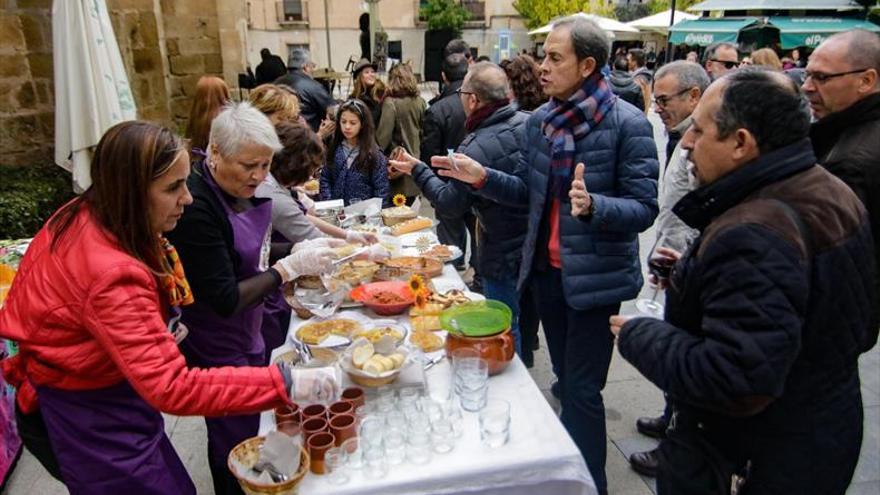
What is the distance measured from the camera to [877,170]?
6.95 feet

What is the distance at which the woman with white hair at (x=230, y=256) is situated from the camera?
1.91m

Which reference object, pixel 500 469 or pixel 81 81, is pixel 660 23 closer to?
pixel 81 81

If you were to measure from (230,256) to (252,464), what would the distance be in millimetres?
772

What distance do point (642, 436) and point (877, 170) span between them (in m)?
1.72

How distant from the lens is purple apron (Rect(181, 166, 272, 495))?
6.81 feet

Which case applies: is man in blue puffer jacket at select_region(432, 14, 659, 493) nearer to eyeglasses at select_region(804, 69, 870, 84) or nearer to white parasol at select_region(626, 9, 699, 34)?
eyeglasses at select_region(804, 69, 870, 84)

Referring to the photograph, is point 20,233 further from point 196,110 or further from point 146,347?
point 146,347

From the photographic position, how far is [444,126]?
4969 mm

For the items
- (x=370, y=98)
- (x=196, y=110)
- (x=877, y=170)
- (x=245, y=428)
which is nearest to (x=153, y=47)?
(x=370, y=98)

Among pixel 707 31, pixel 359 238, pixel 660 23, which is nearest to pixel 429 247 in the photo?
pixel 359 238

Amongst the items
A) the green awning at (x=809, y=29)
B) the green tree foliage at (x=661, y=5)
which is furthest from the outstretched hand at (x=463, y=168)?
the green tree foliage at (x=661, y=5)

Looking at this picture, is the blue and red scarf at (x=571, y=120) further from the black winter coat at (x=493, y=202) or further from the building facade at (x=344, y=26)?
the building facade at (x=344, y=26)

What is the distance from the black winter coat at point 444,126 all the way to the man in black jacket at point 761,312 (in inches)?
139

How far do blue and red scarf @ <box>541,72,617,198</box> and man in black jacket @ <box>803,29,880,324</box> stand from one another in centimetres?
86
